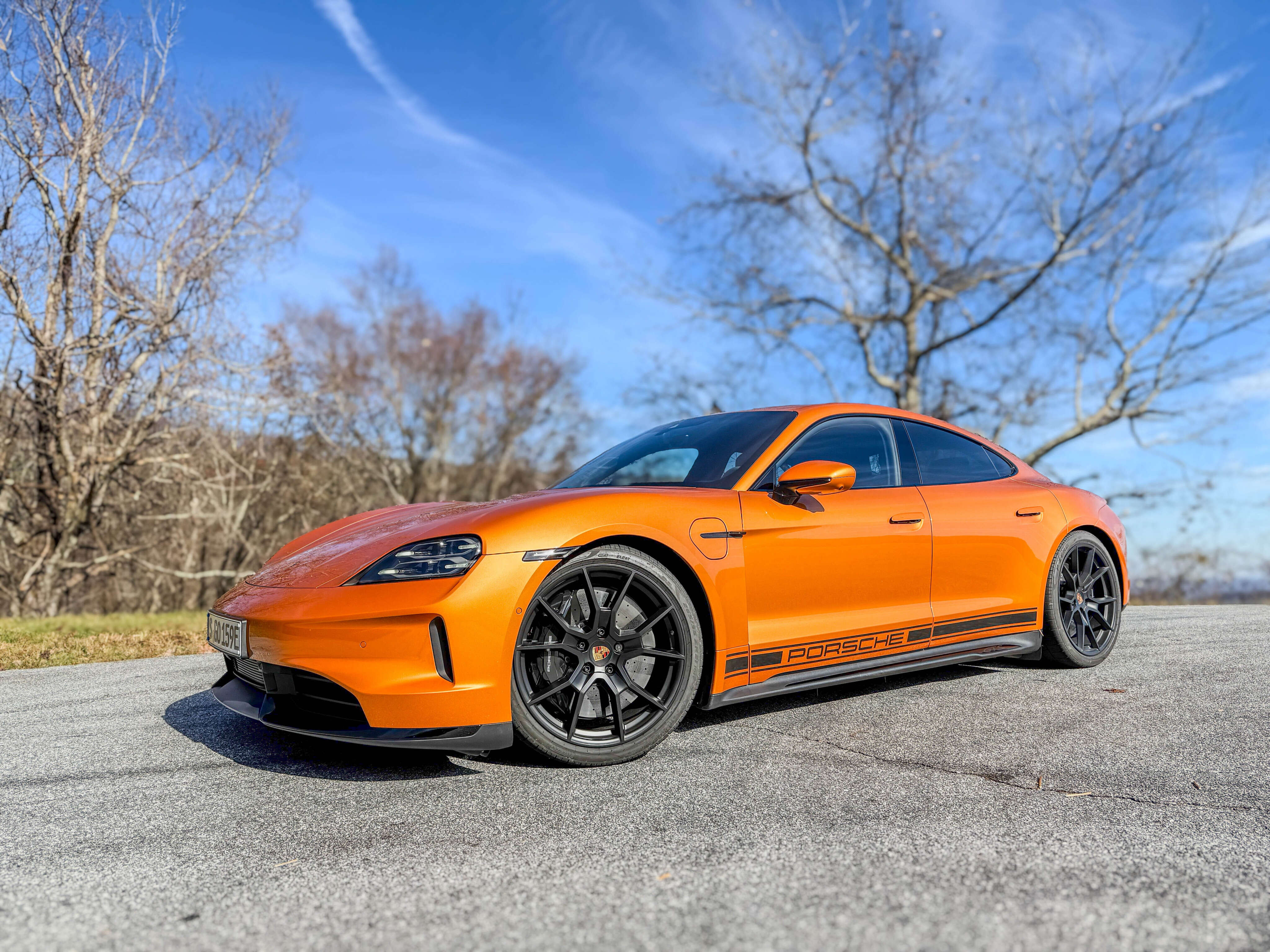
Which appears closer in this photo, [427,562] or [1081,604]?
[427,562]

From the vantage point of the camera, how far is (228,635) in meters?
3.31

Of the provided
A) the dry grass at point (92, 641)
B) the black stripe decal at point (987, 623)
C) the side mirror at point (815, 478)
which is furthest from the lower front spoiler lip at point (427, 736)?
the dry grass at point (92, 641)

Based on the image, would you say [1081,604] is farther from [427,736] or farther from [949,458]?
[427,736]

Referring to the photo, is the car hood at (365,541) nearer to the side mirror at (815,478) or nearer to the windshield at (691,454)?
the windshield at (691,454)

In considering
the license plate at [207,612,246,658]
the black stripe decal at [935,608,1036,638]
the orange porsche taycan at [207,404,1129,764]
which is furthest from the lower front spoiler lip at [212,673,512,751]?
the black stripe decal at [935,608,1036,638]

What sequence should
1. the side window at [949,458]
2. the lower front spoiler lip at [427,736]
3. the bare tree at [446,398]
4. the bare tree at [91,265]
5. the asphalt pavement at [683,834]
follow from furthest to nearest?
the bare tree at [446,398] → the bare tree at [91,265] → the side window at [949,458] → the lower front spoiler lip at [427,736] → the asphalt pavement at [683,834]

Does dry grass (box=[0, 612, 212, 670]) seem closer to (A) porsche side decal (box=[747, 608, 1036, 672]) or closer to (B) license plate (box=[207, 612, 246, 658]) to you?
(B) license plate (box=[207, 612, 246, 658])

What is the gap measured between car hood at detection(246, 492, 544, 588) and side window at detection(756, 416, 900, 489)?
4.29 ft

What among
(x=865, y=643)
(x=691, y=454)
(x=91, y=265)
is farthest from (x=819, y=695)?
(x=91, y=265)

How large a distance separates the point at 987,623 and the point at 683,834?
2.55 meters

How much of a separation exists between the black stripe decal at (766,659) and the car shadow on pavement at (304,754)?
114cm

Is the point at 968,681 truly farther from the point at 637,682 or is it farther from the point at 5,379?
the point at 5,379

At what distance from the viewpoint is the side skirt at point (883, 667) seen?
3459 mm

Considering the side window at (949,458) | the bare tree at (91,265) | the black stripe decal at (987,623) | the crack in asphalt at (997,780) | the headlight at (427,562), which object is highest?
the bare tree at (91,265)
